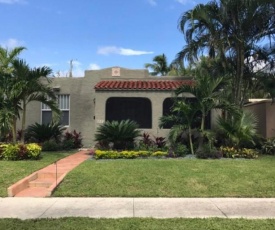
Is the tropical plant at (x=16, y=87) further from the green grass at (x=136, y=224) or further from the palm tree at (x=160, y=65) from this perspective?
the palm tree at (x=160, y=65)

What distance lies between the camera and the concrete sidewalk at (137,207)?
725 cm

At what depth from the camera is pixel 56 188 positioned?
30.5 ft

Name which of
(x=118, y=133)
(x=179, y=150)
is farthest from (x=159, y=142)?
(x=118, y=133)

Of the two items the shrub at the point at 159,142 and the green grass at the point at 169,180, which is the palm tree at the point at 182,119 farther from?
the green grass at the point at 169,180

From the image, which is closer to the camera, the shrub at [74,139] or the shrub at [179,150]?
the shrub at [179,150]

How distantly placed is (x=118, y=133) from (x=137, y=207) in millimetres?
7395

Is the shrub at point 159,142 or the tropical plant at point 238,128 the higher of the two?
the tropical plant at point 238,128

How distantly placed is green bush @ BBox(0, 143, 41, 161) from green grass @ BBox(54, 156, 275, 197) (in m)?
2.30

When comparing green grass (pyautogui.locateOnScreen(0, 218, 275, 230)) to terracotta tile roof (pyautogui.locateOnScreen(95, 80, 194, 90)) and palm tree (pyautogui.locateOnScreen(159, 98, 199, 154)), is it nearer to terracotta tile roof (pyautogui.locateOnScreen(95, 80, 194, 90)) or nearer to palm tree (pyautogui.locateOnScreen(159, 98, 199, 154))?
palm tree (pyautogui.locateOnScreen(159, 98, 199, 154))

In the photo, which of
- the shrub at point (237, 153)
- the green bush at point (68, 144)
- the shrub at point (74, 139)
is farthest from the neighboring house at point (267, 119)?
the green bush at point (68, 144)

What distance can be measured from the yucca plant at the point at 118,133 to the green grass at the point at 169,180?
2908 mm

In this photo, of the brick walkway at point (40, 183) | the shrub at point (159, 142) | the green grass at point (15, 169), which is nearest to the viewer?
the brick walkway at point (40, 183)

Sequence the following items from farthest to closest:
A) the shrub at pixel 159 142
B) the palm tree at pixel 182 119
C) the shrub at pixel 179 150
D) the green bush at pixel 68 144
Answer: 1. the green bush at pixel 68 144
2. the shrub at pixel 159 142
3. the palm tree at pixel 182 119
4. the shrub at pixel 179 150

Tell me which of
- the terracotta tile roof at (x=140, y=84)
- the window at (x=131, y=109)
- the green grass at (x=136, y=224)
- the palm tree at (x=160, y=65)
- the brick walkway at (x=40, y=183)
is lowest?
the green grass at (x=136, y=224)
